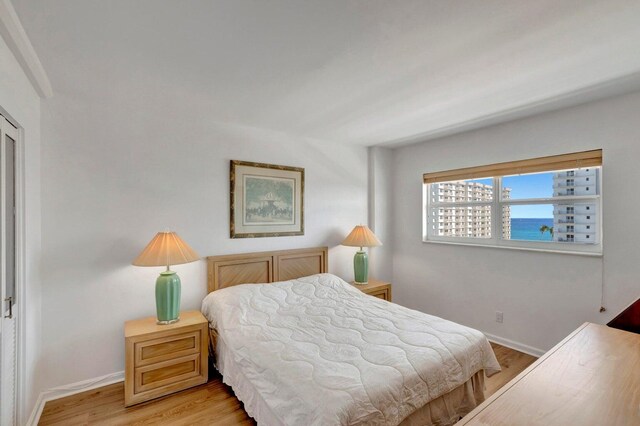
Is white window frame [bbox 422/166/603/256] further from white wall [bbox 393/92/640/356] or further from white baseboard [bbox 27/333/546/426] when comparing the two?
white baseboard [bbox 27/333/546/426]

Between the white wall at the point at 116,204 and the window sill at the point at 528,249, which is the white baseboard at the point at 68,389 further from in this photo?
the window sill at the point at 528,249

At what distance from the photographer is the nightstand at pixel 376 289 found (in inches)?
135

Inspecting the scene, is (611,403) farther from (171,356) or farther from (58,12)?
(58,12)

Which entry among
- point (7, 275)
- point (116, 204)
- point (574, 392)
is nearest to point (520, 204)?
point (574, 392)

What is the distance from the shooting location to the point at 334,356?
1.71 m

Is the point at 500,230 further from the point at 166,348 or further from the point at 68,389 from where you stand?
the point at 68,389

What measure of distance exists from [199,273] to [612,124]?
3.75m

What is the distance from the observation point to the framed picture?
3027 millimetres

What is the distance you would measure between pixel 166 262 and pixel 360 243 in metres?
2.03

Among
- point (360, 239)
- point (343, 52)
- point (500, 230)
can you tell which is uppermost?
point (343, 52)

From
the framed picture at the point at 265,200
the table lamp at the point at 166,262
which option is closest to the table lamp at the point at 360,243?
the framed picture at the point at 265,200

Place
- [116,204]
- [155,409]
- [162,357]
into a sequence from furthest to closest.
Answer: [116,204] → [162,357] → [155,409]

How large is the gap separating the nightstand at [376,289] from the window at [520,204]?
85 centimetres

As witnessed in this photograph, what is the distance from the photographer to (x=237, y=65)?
1.85 m
